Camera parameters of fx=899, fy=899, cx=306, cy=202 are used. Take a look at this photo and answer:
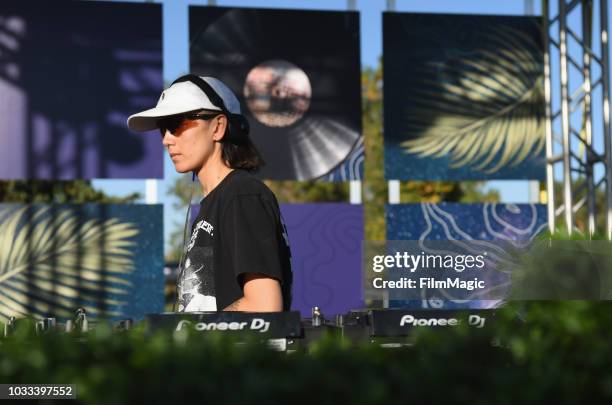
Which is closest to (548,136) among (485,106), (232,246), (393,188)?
(485,106)

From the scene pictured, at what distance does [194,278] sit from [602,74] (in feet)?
24.7

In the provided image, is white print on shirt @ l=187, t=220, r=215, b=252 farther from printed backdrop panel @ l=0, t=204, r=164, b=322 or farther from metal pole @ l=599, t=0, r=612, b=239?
metal pole @ l=599, t=0, r=612, b=239

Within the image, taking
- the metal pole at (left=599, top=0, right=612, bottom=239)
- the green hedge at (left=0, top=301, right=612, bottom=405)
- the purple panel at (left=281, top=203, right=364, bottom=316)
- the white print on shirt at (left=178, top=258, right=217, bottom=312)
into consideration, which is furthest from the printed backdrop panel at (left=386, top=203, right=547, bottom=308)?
the green hedge at (left=0, top=301, right=612, bottom=405)

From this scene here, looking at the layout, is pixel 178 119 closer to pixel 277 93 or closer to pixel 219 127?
pixel 219 127

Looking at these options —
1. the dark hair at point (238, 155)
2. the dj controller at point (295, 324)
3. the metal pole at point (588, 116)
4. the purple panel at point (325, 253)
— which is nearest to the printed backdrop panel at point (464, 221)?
the purple panel at point (325, 253)

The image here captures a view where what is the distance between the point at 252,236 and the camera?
2.21 meters

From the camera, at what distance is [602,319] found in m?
1.60

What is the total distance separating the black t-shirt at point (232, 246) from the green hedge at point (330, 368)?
0.71 m

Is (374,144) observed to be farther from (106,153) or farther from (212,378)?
(212,378)

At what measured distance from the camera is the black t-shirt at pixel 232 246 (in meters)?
2.18

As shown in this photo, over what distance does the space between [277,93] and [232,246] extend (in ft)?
23.4

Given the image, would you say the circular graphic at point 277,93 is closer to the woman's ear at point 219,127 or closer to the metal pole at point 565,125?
the metal pole at point 565,125

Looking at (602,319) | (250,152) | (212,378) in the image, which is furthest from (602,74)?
(212,378)

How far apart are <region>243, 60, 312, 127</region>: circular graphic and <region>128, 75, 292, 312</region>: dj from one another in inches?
262
